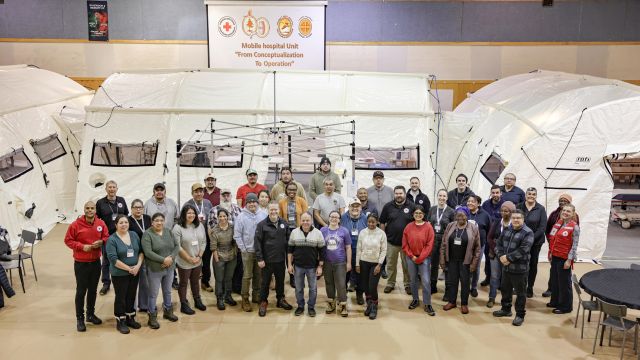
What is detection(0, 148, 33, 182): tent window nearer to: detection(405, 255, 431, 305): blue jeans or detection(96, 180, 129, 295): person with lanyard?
detection(96, 180, 129, 295): person with lanyard

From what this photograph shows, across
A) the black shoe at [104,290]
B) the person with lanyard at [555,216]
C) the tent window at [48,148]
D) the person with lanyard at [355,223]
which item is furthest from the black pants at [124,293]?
the tent window at [48,148]

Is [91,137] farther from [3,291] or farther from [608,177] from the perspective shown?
[608,177]

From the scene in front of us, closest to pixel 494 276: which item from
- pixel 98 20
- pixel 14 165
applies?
pixel 14 165

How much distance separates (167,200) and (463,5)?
10252 millimetres

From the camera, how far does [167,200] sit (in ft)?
21.9

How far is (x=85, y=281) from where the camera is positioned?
572cm

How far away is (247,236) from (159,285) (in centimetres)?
113

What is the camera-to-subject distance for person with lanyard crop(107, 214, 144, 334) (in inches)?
216

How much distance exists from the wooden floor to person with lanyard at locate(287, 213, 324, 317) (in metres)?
0.55

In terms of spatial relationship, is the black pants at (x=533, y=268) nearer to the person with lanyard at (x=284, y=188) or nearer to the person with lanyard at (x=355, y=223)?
the person with lanyard at (x=355, y=223)

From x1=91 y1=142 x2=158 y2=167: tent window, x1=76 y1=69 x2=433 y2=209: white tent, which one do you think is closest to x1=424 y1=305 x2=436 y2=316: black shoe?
x1=76 y1=69 x2=433 y2=209: white tent

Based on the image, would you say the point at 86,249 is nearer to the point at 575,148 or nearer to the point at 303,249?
the point at 303,249

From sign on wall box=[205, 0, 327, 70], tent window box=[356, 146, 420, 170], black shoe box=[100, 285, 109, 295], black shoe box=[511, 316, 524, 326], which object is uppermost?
sign on wall box=[205, 0, 327, 70]

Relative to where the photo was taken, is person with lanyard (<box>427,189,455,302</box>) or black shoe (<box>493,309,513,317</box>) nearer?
black shoe (<box>493,309,513,317</box>)
